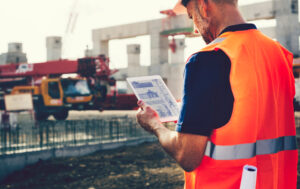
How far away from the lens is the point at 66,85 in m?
22.1

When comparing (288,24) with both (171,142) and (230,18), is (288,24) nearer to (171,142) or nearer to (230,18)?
(230,18)

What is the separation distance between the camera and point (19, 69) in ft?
77.9

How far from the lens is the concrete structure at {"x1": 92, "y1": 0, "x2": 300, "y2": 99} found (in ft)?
92.3

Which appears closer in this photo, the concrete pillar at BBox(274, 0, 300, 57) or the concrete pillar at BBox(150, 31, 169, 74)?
the concrete pillar at BBox(274, 0, 300, 57)

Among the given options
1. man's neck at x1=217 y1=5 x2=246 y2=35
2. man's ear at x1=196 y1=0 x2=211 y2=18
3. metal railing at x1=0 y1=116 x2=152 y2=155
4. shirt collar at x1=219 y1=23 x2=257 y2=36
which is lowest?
metal railing at x1=0 y1=116 x2=152 y2=155

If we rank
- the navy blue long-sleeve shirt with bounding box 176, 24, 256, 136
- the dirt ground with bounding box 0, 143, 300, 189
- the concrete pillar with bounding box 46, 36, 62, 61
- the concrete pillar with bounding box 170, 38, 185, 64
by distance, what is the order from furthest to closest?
the concrete pillar with bounding box 46, 36, 62, 61
the concrete pillar with bounding box 170, 38, 185, 64
the dirt ground with bounding box 0, 143, 300, 189
the navy blue long-sleeve shirt with bounding box 176, 24, 256, 136

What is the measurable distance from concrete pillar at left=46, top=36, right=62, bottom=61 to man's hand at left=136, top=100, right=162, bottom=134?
136 ft

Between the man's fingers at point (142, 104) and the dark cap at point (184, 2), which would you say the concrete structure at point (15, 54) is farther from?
the dark cap at point (184, 2)

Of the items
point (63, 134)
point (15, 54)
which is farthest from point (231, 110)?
point (15, 54)

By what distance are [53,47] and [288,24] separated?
24729 mm

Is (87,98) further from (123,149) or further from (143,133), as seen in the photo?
(123,149)

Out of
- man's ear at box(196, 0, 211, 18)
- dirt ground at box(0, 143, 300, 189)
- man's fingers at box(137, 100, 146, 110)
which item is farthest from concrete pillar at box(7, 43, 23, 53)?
man's ear at box(196, 0, 211, 18)

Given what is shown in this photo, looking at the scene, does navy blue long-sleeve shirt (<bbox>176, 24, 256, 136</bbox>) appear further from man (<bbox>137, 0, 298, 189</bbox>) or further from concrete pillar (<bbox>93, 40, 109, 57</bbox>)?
concrete pillar (<bbox>93, 40, 109, 57</bbox>)

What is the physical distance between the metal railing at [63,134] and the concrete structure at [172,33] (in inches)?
677
